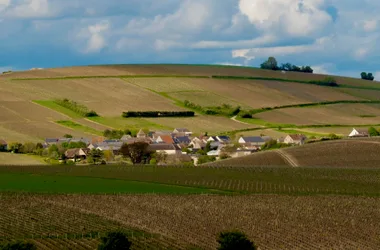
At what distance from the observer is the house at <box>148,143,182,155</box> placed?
4128 inches

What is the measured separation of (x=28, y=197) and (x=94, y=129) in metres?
66.5

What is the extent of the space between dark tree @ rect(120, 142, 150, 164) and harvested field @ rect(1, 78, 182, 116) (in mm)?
32798

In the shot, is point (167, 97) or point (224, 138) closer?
point (224, 138)

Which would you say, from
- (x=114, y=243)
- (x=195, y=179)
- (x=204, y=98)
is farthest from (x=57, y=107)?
(x=114, y=243)

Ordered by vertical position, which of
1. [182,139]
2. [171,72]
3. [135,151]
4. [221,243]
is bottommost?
[135,151]

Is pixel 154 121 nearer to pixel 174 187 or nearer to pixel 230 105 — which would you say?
pixel 230 105

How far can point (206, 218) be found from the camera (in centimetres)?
4369

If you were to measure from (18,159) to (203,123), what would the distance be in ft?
145

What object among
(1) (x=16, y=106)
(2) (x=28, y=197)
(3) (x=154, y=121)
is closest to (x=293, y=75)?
(3) (x=154, y=121)

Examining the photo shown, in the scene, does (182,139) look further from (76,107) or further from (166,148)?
(76,107)

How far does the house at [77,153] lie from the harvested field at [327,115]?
40261 mm

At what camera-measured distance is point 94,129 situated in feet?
391

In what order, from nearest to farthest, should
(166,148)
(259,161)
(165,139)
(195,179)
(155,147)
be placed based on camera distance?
(195,179)
(259,161)
(155,147)
(166,148)
(165,139)

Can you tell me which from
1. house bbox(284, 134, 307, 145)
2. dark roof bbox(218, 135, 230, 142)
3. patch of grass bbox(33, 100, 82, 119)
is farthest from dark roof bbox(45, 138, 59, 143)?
house bbox(284, 134, 307, 145)
